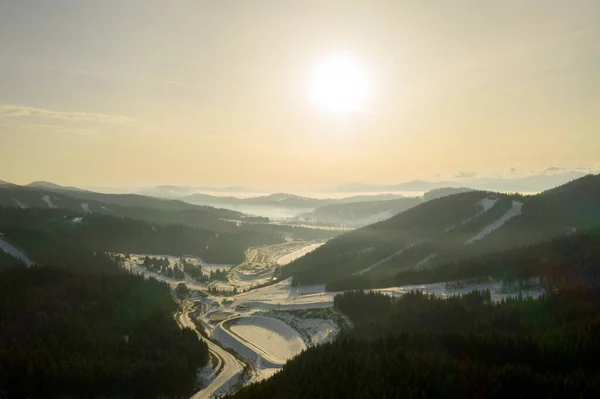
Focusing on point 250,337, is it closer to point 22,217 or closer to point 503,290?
point 503,290

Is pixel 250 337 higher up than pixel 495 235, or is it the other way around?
pixel 495 235

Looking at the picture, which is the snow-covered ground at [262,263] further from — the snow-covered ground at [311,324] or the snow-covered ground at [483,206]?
the snow-covered ground at [483,206]

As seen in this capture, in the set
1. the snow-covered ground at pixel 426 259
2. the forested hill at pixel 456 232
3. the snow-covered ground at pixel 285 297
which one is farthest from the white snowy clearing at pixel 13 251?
the snow-covered ground at pixel 426 259

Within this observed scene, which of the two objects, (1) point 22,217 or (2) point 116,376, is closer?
(2) point 116,376

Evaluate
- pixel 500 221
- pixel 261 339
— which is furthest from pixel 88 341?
pixel 500 221

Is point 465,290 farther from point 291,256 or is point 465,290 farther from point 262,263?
point 291,256

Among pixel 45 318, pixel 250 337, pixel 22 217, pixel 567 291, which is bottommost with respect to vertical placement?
pixel 250 337

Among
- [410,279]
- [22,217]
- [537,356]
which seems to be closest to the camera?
[537,356]

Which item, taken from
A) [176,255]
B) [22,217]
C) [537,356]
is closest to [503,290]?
[537,356]
